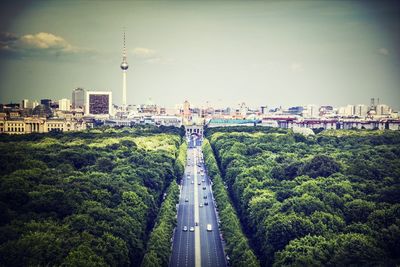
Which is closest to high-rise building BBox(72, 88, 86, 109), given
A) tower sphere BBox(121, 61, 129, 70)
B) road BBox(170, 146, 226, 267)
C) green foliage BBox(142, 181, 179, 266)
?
tower sphere BBox(121, 61, 129, 70)

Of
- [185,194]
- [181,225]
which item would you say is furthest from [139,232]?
[185,194]

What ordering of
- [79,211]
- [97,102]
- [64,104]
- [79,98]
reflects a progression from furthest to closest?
1. [79,98]
2. [64,104]
3. [97,102]
4. [79,211]

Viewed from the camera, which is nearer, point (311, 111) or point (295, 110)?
point (311, 111)

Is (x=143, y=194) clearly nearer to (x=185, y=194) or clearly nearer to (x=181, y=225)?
(x=181, y=225)

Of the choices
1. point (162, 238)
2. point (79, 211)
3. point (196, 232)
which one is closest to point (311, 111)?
point (196, 232)

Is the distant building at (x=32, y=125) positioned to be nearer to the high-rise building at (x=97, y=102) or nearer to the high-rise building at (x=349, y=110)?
the high-rise building at (x=97, y=102)

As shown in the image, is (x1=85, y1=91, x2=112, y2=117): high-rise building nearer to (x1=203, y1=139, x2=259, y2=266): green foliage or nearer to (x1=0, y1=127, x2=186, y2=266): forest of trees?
(x1=0, y1=127, x2=186, y2=266): forest of trees

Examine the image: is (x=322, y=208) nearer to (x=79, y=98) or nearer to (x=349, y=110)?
(x=349, y=110)
